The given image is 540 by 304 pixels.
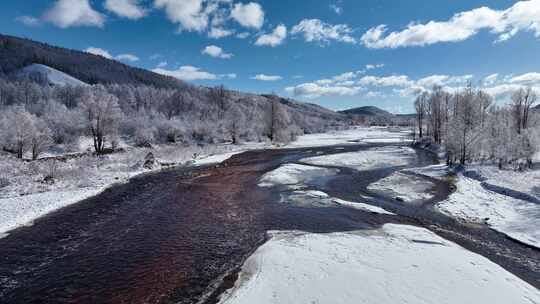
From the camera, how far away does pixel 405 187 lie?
25484 millimetres

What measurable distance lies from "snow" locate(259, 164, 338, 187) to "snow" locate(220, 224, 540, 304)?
13103mm

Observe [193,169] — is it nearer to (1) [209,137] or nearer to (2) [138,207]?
(2) [138,207]

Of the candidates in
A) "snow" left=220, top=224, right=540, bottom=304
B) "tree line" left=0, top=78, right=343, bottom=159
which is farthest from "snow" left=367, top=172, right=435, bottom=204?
"tree line" left=0, top=78, right=343, bottom=159

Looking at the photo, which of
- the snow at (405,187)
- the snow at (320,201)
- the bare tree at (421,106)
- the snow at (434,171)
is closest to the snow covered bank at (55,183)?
the snow at (320,201)

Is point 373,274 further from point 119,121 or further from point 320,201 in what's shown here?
point 119,121

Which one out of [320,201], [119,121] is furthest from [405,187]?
[119,121]

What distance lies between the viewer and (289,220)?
56.7 feet

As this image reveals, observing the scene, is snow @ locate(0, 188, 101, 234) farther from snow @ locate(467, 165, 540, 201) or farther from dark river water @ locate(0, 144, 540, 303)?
snow @ locate(467, 165, 540, 201)

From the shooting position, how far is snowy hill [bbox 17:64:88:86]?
137250 millimetres

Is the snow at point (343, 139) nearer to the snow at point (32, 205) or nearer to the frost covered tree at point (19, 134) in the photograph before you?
the frost covered tree at point (19, 134)

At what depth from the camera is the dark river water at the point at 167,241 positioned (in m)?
10.4

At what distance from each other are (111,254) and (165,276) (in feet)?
11.9

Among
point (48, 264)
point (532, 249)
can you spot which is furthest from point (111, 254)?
point (532, 249)

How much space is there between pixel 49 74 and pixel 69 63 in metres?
33.2
